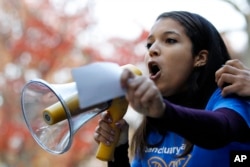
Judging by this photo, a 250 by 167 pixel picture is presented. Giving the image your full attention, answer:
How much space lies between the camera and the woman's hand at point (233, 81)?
36.6 inches

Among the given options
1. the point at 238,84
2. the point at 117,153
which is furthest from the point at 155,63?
the point at 117,153

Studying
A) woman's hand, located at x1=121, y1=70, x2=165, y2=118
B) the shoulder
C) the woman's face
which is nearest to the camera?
woman's hand, located at x1=121, y1=70, x2=165, y2=118

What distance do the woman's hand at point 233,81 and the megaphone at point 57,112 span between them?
0.52 ft

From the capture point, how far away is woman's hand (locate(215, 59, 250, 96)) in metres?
0.93

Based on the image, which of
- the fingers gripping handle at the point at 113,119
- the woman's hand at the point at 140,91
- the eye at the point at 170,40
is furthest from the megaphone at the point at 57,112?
the woman's hand at the point at 140,91

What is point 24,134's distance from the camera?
4.07m

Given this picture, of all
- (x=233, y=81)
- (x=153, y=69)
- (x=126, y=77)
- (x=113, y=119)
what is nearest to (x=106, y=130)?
(x=113, y=119)

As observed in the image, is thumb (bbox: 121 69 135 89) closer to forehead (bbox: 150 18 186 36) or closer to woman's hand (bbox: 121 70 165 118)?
woman's hand (bbox: 121 70 165 118)

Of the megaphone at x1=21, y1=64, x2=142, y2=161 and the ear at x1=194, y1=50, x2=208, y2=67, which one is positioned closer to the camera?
the megaphone at x1=21, y1=64, x2=142, y2=161

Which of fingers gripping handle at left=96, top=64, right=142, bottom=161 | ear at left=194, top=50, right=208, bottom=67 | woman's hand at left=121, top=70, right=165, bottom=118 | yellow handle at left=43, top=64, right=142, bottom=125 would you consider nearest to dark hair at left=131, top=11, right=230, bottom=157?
ear at left=194, top=50, right=208, bottom=67

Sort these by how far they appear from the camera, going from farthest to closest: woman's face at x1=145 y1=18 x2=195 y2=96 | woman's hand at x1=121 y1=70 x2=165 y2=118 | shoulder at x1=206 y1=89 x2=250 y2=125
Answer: woman's face at x1=145 y1=18 x2=195 y2=96, shoulder at x1=206 y1=89 x2=250 y2=125, woman's hand at x1=121 y1=70 x2=165 y2=118

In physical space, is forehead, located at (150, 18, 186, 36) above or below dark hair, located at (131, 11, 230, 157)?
above

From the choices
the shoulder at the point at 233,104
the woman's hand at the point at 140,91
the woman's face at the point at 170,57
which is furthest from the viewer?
the woman's face at the point at 170,57

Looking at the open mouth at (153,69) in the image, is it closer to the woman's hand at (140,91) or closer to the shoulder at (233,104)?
the shoulder at (233,104)
